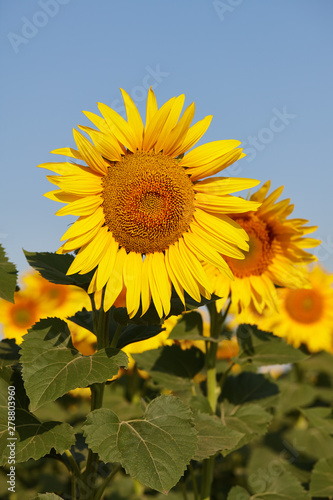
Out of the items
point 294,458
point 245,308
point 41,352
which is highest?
point 245,308

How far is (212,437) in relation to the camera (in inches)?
89.7

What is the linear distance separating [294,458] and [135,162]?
2887 mm

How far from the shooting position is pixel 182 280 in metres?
2.08

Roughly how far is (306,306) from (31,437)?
328cm

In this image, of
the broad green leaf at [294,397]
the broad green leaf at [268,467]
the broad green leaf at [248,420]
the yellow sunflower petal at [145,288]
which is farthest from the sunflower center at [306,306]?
the yellow sunflower petal at [145,288]

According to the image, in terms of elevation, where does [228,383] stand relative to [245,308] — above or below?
below

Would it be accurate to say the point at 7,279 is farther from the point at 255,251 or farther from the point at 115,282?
the point at 255,251

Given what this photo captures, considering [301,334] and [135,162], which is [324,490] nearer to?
[301,334]

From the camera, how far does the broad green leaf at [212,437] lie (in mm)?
2174

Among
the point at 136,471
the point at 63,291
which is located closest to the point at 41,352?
the point at 136,471

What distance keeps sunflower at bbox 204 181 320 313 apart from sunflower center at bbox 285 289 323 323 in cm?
183

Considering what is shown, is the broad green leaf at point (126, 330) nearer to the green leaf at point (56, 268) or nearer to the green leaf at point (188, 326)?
the green leaf at point (56, 268)

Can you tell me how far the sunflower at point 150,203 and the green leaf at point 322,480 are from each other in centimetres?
177

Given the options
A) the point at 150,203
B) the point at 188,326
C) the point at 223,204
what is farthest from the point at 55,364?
the point at 188,326
